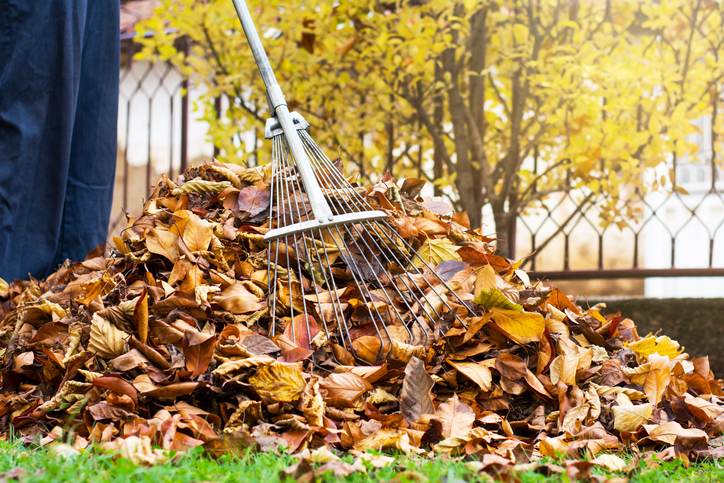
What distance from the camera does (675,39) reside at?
143 inches

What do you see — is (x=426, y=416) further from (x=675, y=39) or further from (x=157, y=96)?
(x=157, y=96)

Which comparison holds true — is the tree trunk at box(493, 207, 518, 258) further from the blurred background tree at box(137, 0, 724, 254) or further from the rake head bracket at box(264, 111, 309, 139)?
the rake head bracket at box(264, 111, 309, 139)

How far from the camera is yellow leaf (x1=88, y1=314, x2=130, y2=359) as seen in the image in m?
1.88

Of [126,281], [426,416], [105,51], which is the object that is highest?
[105,51]

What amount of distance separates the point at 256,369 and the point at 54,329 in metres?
0.66

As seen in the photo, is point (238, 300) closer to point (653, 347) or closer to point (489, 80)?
point (653, 347)

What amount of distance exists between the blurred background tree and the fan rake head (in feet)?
4.37

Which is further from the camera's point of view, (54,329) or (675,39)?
(675,39)

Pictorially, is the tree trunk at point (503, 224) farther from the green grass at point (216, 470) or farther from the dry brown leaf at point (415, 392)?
the green grass at point (216, 470)

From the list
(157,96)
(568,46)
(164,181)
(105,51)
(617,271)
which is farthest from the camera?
(157,96)

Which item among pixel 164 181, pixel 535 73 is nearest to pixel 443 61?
pixel 535 73

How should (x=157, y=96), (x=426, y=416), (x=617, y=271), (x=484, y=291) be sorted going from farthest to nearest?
(x=157, y=96) → (x=617, y=271) → (x=484, y=291) → (x=426, y=416)

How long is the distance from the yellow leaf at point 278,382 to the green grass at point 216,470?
0.57 feet

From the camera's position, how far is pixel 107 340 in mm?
1883
